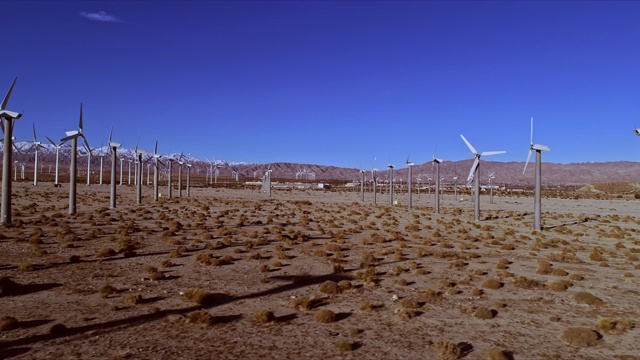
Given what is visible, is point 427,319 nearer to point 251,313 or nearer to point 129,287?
point 251,313

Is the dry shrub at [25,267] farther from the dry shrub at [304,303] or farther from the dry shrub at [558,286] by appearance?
the dry shrub at [558,286]

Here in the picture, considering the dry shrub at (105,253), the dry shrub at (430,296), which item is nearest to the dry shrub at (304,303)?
the dry shrub at (430,296)

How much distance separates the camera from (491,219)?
4644 cm

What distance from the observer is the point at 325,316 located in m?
11.4

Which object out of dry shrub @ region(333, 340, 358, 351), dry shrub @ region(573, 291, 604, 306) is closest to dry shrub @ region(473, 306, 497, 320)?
dry shrub @ region(573, 291, 604, 306)

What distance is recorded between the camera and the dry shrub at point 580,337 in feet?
33.8

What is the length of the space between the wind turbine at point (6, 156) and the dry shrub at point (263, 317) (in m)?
24.0

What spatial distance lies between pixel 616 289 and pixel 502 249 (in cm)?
986

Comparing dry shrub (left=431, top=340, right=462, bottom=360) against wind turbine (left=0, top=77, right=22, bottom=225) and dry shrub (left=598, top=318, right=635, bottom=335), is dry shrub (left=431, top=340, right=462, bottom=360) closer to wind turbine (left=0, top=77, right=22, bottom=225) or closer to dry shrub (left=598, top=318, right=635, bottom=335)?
dry shrub (left=598, top=318, right=635, bottom=335)

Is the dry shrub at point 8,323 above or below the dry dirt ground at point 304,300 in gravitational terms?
above

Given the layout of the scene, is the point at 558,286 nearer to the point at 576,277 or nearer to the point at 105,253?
the point at 576,277

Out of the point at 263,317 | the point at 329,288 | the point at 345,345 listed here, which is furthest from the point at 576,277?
the point at 263,317

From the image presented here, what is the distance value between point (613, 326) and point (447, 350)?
5.18 metres

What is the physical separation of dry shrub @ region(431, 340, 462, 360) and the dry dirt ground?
34 mm
